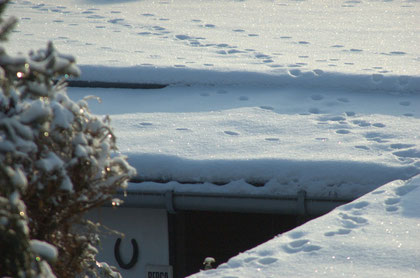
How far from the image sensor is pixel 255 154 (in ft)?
13.7

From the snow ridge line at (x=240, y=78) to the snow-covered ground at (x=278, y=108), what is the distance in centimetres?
1

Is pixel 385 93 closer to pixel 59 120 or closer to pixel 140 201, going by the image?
pixel 140 201

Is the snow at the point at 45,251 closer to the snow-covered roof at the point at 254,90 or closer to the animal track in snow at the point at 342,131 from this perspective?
the snow-covered roof at the point at 254,90

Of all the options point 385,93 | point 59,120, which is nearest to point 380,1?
point 385,93

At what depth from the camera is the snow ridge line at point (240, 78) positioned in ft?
17.6

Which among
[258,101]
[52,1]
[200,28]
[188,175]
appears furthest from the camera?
[52,1]

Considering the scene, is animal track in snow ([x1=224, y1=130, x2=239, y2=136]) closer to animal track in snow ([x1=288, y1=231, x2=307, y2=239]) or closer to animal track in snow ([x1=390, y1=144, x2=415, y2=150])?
animal track in snow ([x1=390, y1=144, x2=415, y2=150])

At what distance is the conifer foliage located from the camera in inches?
70.7

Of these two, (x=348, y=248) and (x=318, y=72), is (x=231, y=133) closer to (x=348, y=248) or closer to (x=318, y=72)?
(x=318, y=72)

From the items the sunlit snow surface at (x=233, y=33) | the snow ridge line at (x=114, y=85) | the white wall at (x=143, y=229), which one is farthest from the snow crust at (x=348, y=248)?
the snow ridge line at (x=114, y=85)

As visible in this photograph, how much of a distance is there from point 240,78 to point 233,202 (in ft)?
5.62

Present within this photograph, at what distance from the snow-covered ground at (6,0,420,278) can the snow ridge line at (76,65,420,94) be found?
0.04 ft

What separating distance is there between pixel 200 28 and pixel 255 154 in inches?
136

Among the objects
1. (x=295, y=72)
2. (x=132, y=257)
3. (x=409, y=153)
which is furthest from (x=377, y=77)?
(x=132, y=257)
